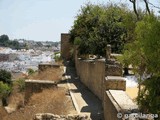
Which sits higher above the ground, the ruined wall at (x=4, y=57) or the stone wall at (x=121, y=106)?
the stone wall at (x=121, y=106)

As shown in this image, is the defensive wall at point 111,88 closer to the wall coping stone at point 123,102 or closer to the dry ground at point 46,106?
the wall coping stone at point 123,102

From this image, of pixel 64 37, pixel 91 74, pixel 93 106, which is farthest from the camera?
pixel 64 37

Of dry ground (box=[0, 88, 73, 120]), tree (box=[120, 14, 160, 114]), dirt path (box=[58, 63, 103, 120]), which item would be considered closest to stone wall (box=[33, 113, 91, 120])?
tree (box=[120, 14, 160, 114])

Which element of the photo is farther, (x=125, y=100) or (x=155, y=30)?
(x=125, y=100)

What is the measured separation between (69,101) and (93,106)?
63.4 inches

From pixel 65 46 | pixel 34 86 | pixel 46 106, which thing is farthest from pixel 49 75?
pixel 65 46

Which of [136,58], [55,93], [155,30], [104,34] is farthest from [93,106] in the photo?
[104,34]

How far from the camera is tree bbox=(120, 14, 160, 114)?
7.39 m

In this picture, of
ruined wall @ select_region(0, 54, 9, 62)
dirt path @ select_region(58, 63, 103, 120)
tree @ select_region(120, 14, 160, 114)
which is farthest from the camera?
ruined wall @ select_region(0, 54, 9, 62)

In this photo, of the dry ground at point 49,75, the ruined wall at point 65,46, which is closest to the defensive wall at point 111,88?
the dry ground at point 49,75

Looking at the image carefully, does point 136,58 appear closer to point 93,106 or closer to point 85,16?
point 93,106

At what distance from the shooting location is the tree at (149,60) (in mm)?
A: 7391

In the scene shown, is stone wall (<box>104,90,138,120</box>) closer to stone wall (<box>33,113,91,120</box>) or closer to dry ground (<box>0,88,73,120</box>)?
stone wall (<box>33,113,91,120</box>)

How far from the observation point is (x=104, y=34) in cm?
2241
